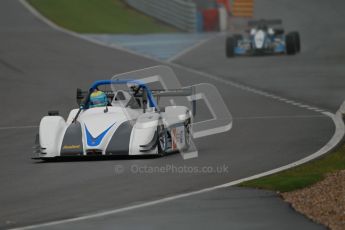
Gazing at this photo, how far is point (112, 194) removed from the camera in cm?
1220

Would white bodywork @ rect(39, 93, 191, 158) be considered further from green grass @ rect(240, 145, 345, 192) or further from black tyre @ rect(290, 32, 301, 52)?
black tyre @ rect(290, 32, 301, 52)

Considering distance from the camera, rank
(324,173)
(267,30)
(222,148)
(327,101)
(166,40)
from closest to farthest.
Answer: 1. (324,173)
2. (222,148)
3. (327,101)
4. (267,30)
5. (166,40)

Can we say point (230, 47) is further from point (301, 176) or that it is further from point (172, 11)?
point (301, 176)

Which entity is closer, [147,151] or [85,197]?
[85,197]

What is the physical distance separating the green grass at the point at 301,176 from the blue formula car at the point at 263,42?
22720 millimetres

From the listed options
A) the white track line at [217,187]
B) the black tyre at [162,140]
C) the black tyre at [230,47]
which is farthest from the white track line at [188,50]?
the black tyre at [162,140]

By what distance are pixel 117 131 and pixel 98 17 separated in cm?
Result: 3040

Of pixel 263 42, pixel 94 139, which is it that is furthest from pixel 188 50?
pixel 94 139

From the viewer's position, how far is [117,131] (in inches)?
617

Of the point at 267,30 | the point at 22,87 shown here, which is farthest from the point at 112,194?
the point at 267,30

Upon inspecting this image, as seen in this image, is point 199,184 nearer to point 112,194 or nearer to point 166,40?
point 112,194

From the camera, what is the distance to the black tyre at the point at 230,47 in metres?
37.5

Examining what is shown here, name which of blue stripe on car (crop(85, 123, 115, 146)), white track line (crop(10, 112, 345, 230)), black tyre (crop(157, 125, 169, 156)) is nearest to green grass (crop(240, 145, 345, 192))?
white track line (crop(10, 112, 345, 230))

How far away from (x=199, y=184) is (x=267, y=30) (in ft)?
84.0
